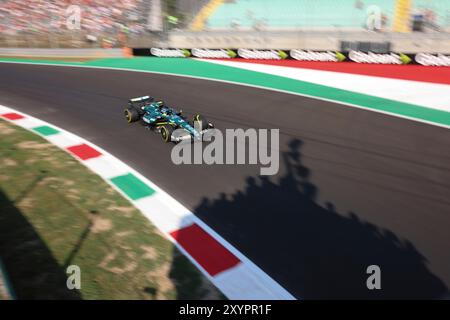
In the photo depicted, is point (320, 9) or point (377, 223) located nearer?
point (377, 223)

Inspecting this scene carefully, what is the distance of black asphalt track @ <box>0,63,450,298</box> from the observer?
14.8 feet

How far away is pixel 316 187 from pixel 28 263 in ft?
14.9

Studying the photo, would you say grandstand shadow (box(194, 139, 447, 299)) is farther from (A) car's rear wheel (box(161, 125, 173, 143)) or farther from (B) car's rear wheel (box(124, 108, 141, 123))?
(B) car's rear wheel (box(124, 108, 141, 123))

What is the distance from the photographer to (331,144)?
8.07 m

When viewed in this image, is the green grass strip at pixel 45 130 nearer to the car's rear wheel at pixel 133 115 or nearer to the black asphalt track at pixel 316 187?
the black asphalt track at pixel 316 187

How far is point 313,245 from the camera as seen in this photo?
486 centimetres

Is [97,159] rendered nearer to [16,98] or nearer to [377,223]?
[377,223]

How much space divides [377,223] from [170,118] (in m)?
5.04

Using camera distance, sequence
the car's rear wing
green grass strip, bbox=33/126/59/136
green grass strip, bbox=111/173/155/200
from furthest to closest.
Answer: the car's rear wing < green grass strip, bbox=33/126/59/136 < green grass strip, bbox=111/173/155/200

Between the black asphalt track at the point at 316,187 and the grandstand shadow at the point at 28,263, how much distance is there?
215 cm

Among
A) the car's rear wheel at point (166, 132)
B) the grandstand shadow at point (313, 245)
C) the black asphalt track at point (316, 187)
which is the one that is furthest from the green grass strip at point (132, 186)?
the car's rear wheel at point (166, 132)

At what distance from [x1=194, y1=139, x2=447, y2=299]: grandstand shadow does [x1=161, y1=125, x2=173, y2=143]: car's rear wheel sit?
2553mm

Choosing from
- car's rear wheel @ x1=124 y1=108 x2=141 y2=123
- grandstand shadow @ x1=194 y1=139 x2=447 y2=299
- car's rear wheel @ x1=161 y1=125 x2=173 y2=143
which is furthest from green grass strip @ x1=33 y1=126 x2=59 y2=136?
grandstand shadow @ x1=194 y1=139 x2=447 y2=299
